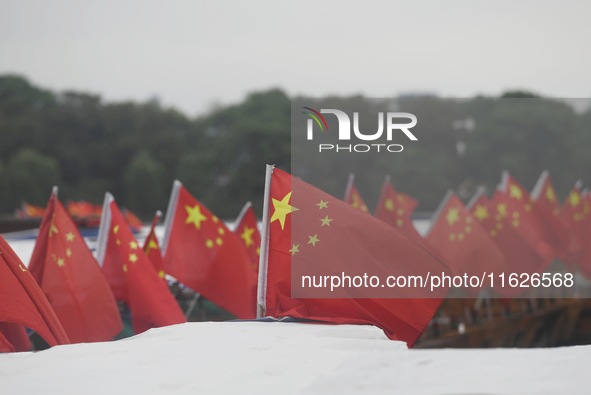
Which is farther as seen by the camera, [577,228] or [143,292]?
[577,228]

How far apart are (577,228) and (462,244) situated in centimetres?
502

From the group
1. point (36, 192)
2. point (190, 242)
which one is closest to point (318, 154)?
point (36, 192)

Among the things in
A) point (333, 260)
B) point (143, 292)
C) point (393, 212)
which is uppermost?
point (333, 260)

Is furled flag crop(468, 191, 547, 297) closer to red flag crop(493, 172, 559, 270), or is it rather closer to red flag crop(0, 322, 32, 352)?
red flag crop(493, 172, 559, 270)

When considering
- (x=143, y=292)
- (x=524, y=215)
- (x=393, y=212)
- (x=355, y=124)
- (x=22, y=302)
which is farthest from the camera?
(x=524, y=215)

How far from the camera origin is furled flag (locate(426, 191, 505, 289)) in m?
15.1

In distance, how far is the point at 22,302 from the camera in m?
5.86

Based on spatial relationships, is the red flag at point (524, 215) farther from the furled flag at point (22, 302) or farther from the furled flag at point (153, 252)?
the furled flag at point (22, 302)

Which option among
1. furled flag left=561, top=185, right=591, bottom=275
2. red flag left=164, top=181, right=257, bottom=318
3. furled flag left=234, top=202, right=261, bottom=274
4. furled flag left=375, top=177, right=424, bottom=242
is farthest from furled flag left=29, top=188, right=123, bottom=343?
furled flag left=561, top=185, right=591, bottom=275

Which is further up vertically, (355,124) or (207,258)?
(355,124)

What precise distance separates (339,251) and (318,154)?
37.1 m

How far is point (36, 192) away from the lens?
46.3 meters

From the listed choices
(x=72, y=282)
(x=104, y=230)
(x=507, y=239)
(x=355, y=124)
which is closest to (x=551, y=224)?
(x=507, y=239)

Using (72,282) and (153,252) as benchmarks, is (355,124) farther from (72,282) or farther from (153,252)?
(153,252)
